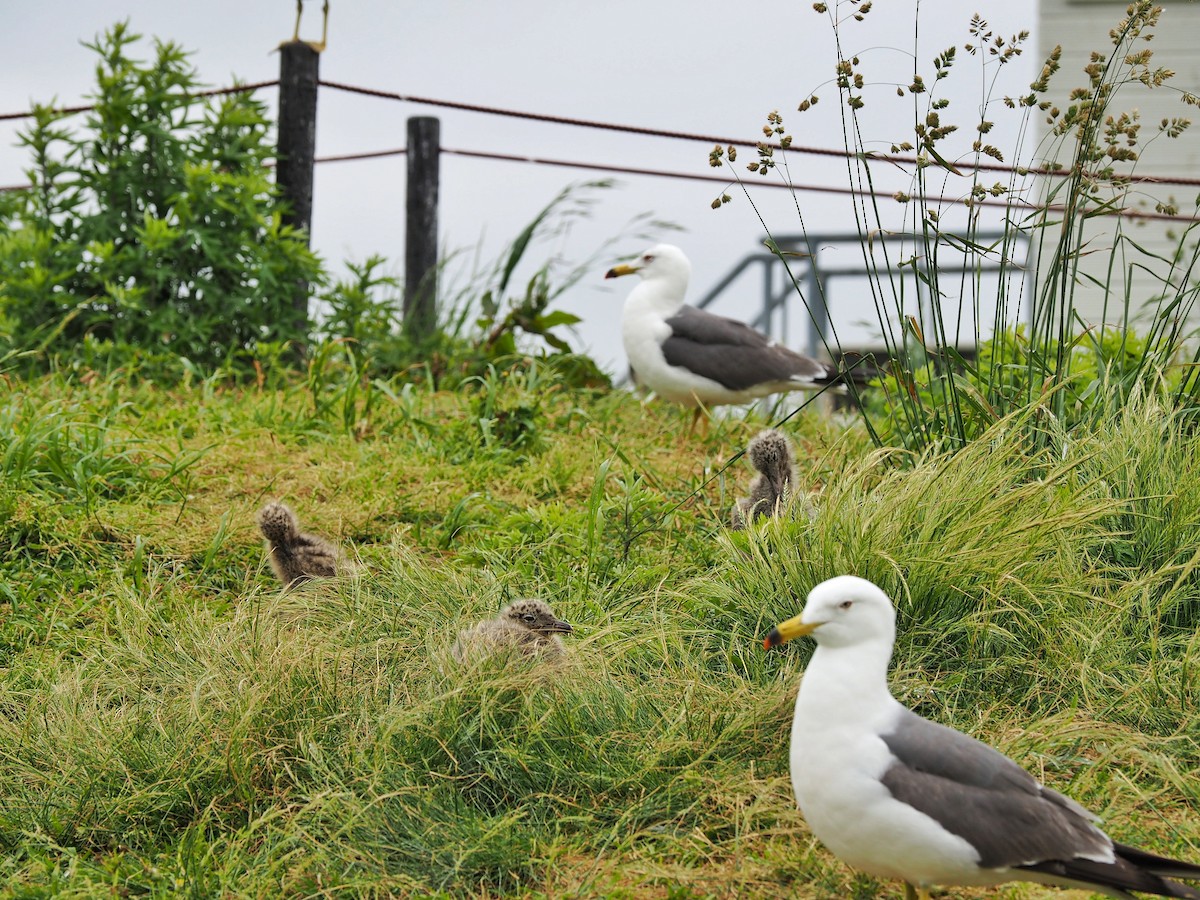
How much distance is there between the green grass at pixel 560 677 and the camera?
3531mm

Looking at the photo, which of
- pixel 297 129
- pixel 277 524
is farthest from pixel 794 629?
pixel 297 129

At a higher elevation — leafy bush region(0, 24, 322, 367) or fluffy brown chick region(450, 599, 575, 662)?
leafy bush region(0, 24, 322, 367)

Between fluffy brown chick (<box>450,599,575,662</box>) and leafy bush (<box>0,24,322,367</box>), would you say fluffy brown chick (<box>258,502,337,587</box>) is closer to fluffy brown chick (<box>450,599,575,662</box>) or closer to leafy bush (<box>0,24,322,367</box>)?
fluffy brown chick (<box>450,599,575,662</box>)

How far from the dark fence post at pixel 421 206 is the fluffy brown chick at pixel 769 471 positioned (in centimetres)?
462

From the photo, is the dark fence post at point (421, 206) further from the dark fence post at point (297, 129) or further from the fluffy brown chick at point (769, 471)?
the fluffy brown chick at point (769, 471)

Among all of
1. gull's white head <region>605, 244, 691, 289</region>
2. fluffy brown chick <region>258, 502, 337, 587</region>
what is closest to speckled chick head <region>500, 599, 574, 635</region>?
fluffy brown chick <region>258, 502, 337, 587</region>

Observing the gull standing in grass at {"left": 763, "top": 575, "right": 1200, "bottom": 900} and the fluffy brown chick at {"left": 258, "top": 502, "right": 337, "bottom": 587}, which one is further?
the fluffy brown chick at {"left": 258, "top": 502, "right": 337, "bottom": 587}

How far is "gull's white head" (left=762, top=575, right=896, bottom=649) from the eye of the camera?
10.1ft

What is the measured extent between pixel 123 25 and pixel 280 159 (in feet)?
4.18

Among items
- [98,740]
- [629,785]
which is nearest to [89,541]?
[98,740]

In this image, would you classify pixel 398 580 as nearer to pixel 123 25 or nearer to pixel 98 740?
pixel 98 740

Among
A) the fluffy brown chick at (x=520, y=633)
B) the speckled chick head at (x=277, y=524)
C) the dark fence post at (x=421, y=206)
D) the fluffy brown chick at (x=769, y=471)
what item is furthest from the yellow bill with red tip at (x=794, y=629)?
the dark fence post at (x=421, y=206)

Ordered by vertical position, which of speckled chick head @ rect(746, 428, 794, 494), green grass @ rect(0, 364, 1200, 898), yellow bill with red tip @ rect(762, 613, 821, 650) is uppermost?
speckled chick head @ rect(746, 428, 794, 494)

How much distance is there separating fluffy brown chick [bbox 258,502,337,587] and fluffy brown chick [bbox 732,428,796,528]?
5.40ft
